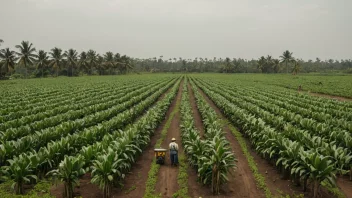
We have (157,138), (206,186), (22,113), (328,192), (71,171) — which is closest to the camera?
(71,171)

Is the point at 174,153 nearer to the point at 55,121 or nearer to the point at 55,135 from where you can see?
the point at 55,135

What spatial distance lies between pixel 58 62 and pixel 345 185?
80.9 m

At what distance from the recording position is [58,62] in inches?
3061

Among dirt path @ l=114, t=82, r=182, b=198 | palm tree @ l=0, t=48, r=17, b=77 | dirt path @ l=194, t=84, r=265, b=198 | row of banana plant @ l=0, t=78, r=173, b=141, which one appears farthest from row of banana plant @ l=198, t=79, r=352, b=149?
palm tree @ l=0, t=48, r=17, b=77

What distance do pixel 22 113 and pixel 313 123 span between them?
17664 millimetres

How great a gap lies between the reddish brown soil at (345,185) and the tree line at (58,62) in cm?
6906

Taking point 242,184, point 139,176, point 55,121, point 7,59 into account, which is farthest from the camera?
point 7,59

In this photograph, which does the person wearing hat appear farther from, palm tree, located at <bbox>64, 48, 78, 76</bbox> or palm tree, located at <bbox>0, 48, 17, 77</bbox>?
palm tree, located at <bbox>64, 48, 78, 76</bbox>

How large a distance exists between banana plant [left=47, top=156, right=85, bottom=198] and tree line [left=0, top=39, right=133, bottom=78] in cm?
6468

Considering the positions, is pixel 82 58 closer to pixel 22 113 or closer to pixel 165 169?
pixel 22 113

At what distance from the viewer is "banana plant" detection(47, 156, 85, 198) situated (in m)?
7.44

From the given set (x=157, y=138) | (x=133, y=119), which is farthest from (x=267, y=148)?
(x=133, y=119)

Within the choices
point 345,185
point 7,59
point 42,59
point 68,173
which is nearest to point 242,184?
point 345,185

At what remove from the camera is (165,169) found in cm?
1034
